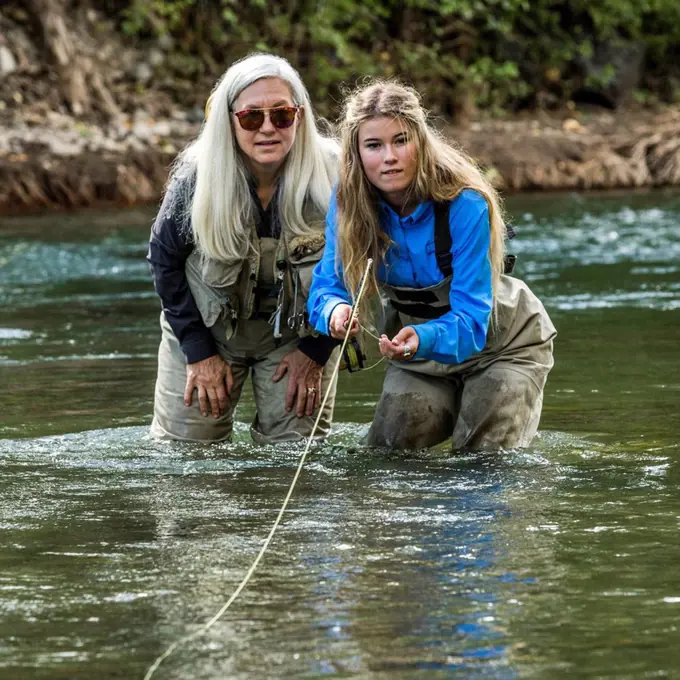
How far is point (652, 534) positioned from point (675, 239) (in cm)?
978

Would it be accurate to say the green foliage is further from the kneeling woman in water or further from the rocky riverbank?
the kneeling woman in water

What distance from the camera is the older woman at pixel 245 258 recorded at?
17.5 ft

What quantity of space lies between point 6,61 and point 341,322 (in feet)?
53.8

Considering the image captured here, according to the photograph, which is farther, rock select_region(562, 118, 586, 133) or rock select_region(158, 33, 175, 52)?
rock select_region(562, 118, 586, 133)

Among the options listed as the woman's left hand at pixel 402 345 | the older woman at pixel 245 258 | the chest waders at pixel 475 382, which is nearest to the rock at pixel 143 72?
the older woman at pixel 245 258

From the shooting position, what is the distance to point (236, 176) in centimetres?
539

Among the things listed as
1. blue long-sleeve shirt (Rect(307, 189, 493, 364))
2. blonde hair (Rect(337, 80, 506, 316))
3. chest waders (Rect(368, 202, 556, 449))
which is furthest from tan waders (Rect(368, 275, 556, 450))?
blonde hair (Rect(337, 80, 506, 316))

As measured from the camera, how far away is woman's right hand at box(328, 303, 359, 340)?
486 centimetres

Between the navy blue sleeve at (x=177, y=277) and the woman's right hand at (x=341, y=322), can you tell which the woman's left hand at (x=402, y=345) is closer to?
the woman's right hand at (x=341, y=322)

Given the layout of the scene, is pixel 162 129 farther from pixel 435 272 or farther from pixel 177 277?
pixel 435 272

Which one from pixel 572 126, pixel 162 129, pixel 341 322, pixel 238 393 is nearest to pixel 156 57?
pixel 162 129

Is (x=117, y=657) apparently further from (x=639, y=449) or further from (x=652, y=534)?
(x=639, y=449)

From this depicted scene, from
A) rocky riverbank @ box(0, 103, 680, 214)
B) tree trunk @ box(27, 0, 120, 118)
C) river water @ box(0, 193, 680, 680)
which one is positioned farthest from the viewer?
tree trunk @ box(27, 0, 120, 118)

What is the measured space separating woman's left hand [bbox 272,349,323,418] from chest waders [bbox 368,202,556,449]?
315 millimetres
